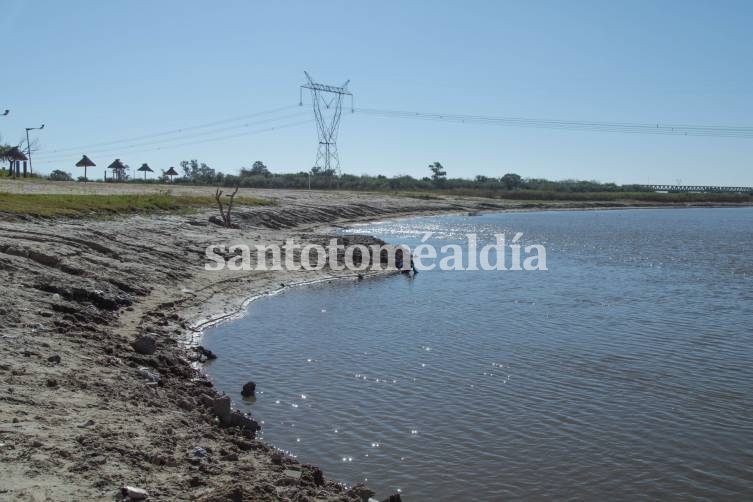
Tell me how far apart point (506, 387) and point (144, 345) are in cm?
700

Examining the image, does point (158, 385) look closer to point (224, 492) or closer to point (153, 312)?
point (224, 492)

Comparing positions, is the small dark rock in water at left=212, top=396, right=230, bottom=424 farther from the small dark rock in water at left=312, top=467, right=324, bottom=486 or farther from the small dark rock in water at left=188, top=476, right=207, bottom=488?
the small dark rock in water at left=188, top=476, right=207, bottom=488

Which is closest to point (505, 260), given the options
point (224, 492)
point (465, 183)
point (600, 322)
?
point (600, 322)

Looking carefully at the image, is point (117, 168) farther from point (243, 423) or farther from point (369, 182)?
point (243, 423)

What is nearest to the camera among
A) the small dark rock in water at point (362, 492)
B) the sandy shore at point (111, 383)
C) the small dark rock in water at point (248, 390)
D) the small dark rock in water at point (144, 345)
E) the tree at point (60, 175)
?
the sandy shore at point (111, 383)

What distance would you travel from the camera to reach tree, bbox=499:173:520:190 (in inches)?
5941

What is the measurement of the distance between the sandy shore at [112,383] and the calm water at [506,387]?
1.29m

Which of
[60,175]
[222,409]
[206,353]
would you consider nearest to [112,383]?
[222,409]

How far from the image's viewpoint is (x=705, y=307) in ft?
77.2

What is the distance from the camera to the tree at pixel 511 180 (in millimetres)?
150900

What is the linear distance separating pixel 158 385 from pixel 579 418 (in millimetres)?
7123

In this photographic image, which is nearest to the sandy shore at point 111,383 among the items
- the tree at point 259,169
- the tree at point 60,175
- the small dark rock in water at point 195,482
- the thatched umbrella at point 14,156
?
the small dark rock in water at point 195,482

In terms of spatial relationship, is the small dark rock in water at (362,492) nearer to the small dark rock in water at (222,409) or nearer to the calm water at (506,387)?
the calm water at (506,387)

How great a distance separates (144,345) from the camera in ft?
42.2
